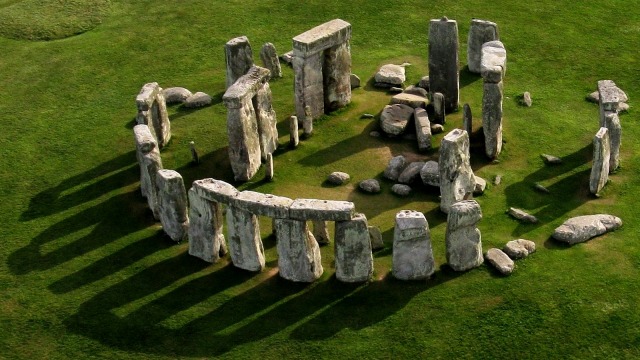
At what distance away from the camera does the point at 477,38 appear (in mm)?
31344

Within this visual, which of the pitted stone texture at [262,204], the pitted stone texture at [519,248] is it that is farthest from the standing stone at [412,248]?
the pitted stone texture at [262,204]

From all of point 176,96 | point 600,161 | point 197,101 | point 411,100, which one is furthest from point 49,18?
point 600,161

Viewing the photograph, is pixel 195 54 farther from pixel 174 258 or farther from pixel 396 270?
pixel 396 270

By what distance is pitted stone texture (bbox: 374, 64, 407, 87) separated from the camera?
30.9m

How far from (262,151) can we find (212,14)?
9.76 metres

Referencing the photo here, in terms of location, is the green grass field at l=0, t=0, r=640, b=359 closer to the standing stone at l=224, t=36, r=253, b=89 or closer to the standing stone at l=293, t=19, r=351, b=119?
the standing stone at l=293, t=19, r=351, b=119

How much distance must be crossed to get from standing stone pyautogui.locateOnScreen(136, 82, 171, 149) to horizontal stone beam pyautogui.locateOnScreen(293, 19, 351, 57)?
3.70 metres

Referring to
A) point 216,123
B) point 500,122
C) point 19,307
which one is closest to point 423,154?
point 500,122

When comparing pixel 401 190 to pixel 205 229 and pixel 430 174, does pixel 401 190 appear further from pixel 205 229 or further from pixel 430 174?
pixel 205 229

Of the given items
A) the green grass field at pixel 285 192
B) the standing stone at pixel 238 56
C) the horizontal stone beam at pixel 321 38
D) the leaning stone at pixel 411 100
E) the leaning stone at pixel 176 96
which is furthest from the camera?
the leaning stone at pixel 176 96

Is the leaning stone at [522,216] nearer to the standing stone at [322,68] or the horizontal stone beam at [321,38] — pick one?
the standing stone at [322,68]

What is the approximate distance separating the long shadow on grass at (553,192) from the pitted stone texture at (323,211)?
441 centimetres

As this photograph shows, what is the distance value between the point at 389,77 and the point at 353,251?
9691 mm

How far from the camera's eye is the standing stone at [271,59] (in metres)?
31.6
